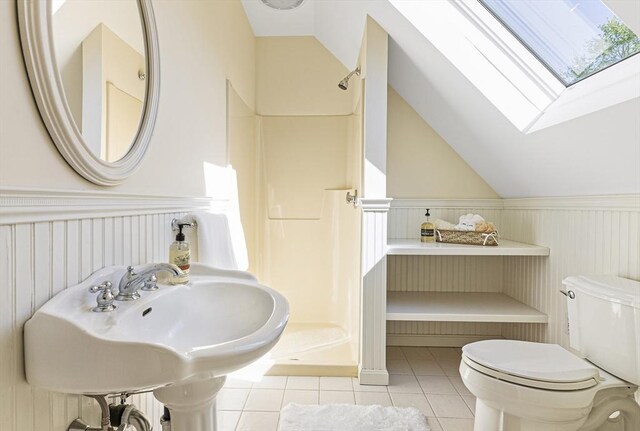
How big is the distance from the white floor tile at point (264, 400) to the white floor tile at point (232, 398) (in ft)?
0.10

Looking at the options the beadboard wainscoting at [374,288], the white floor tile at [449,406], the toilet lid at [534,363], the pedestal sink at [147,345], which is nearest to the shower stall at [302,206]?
the beadboard wainscoting at [374,288]

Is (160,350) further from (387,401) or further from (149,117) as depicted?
(387,401)

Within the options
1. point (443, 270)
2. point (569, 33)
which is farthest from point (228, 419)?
point (569, 33)

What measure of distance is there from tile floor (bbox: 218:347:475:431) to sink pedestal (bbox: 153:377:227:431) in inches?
34.3

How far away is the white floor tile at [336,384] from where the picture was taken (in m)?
2.05

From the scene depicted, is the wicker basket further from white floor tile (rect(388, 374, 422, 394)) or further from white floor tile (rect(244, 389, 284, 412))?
white floor tile (rect(244, 389, 284, 412))

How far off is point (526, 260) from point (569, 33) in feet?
4.46

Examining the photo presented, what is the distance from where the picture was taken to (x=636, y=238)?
145 centimetres

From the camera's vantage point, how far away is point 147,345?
63 centimetres

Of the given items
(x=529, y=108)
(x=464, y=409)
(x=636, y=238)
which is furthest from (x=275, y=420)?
(x=529, y=108)

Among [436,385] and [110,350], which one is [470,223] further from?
[110,350]

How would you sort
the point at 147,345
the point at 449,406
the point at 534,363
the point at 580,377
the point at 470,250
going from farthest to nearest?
the point at 470,250, the point at 449,406, the point at 534,363, the point at 580,377, the point at 147,345

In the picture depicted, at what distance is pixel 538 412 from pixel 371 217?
3.78ft

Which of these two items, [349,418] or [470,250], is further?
[470,250]
